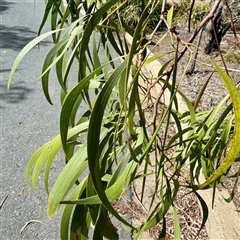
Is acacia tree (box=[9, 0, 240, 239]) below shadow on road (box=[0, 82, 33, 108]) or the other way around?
the other way around

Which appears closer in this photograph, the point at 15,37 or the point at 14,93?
the point at 14,93

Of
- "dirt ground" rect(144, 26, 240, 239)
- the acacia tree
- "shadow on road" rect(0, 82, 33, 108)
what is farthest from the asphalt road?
the acacia tree

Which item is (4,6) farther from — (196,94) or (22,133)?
(196,94)

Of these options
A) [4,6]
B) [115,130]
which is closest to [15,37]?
[4,6]

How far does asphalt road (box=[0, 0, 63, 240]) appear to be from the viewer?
1636 millimetres

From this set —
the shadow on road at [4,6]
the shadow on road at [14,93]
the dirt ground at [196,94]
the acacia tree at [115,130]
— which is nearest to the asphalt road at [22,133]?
the shadow on road at [14,93]

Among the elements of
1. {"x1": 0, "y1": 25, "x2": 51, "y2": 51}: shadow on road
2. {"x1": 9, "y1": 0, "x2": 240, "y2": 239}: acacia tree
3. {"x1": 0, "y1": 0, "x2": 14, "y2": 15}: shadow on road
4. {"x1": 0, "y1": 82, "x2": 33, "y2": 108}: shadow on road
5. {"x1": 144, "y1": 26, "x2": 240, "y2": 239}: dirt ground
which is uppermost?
{"x1": 9, "y1": 0, "x2": 240, "y2": 239}: acacia tree

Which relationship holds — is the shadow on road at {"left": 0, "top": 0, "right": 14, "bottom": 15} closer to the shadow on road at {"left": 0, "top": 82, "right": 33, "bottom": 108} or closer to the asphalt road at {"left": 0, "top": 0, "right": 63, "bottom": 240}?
the asphalt road at {"left": 0, "top": 0, "right": 63, "bottom": 240}

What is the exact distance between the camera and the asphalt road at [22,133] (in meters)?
1.64

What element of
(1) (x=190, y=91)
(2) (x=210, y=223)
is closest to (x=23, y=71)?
(1) (x=190, y=91)

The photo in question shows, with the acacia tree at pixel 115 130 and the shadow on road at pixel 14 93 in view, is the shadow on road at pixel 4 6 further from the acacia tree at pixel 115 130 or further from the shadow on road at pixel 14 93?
the acacia tree at pixel 115 130

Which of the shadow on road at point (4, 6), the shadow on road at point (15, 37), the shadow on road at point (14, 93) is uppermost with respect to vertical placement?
the shadow on road at point (14, 93)

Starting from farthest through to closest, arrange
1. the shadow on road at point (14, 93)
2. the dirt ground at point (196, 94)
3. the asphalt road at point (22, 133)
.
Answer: the shadow on road at point (14, 93), the asphalt road at point (22, 133), the dirt ground at point (196, 94)

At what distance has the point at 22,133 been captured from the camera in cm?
235
